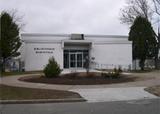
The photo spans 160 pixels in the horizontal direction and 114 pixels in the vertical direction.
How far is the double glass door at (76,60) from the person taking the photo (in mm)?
53188

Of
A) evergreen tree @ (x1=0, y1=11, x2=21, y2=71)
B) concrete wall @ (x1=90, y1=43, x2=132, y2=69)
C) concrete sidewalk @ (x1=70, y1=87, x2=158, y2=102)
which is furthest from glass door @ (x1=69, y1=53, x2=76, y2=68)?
concrete sidewalk @ (x1=70, y1=87, x2=158, y2=102)

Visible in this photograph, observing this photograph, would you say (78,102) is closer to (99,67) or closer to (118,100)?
(118,100)

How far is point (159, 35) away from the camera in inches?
2216

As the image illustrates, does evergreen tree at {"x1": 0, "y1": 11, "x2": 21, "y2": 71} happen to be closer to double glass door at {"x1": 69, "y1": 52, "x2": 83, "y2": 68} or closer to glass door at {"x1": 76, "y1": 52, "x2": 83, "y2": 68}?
double glass door at {"x1": 69, "y1": 52, "x2": 83, "y2": 68}

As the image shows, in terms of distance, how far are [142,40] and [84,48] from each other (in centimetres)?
953

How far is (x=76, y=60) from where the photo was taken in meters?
53.6

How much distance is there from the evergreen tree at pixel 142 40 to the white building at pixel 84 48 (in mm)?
2243

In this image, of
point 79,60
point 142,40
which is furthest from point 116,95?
point 79,60

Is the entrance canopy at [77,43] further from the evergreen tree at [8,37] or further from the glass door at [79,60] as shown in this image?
the evergreen tree at [8,37]

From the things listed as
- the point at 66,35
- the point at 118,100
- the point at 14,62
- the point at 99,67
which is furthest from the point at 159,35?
the point at 118,100

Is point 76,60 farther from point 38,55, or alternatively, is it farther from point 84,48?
point 38,55

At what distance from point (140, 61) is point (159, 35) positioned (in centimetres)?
734

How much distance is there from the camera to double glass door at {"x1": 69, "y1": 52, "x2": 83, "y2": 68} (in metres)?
53.2

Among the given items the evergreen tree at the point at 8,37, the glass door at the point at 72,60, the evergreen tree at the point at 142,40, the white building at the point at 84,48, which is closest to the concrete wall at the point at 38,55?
the white building at the point at 84,48
